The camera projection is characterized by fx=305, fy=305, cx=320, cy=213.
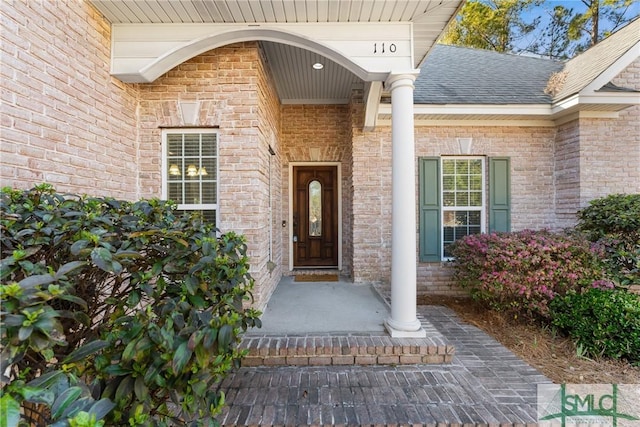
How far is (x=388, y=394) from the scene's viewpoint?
2.39 metres

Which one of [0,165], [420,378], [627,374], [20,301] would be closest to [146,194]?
[0,165]

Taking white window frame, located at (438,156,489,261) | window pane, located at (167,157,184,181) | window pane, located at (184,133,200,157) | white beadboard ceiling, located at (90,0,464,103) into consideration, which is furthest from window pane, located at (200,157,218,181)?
white window frame, located at (438,156,489,261)

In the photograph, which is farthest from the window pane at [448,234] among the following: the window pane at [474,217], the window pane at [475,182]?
the window pane at [475,182]

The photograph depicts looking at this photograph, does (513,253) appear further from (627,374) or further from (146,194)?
(146,194)

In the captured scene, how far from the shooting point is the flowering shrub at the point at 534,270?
12.8ft

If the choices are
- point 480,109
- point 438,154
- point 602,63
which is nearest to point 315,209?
point 438,154

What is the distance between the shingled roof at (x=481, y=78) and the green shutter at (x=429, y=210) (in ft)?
3.48

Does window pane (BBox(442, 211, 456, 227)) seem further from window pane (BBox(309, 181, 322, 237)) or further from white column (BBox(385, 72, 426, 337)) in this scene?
white column (BBox(385, 72, 426, 337))

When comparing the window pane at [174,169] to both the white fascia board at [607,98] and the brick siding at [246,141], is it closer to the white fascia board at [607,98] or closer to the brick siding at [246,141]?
the brick siding at [246,141]

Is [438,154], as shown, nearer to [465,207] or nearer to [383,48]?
[465,207]

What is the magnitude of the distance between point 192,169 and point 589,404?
4423 millimetres

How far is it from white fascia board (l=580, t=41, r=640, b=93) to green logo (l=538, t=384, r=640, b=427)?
3994 millimetres

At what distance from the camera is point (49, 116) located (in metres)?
2.35

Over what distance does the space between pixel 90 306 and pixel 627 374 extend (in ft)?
15.4
